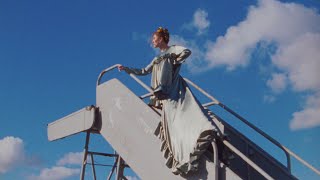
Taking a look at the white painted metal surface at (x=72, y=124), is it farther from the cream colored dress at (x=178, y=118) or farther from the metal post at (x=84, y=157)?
the cream colored dress at (x=178, y=118)

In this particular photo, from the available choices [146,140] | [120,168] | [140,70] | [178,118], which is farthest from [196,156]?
[120,168]

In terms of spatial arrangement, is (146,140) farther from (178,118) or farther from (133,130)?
(178,118)

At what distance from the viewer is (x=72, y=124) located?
7371mm

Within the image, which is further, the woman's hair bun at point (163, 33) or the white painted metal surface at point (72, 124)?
the white painted metal surface at point (72, 124)

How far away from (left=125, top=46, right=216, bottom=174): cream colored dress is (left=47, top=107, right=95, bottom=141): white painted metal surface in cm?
137

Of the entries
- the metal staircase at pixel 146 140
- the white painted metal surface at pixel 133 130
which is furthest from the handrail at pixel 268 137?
the white painted metal surface at pixel 133 130

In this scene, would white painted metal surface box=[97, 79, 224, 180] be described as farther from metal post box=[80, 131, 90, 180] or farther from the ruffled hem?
metal post box=[80, 131, 90, 180]

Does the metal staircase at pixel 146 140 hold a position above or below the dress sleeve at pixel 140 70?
below

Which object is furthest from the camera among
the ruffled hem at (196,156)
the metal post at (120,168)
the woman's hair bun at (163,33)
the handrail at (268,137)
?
the metal post at (120,168)

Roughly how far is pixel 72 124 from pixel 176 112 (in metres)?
2.45

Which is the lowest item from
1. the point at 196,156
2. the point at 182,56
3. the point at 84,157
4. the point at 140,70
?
the point at 196,156

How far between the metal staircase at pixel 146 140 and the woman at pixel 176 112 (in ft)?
0.41

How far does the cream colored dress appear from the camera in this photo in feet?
16.7

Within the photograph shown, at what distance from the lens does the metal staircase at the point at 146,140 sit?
5121mm
